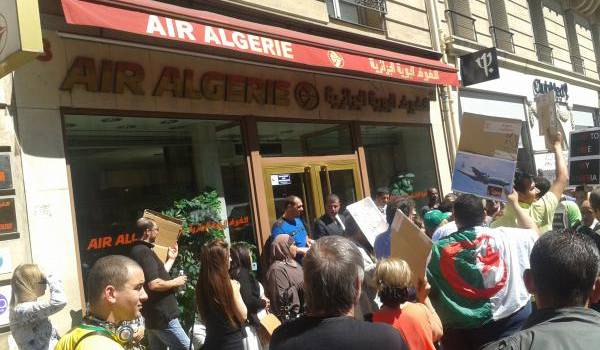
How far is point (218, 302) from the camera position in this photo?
407 cm

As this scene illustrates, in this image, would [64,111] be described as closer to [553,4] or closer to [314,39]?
[314,39]

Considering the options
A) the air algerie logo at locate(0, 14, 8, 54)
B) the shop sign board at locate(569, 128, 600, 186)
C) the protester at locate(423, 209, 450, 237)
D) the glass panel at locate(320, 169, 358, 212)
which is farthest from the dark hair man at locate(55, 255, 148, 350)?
the glass panel at locate(320, 169, 358, 212)

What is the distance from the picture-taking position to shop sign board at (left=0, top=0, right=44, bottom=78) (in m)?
4.34

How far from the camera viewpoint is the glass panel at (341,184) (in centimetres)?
916

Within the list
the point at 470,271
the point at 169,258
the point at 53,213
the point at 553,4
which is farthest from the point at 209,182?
the point at 553,4

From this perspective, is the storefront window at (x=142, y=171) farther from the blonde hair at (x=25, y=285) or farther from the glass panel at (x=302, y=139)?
the blonde hair at (x=25, y=285)

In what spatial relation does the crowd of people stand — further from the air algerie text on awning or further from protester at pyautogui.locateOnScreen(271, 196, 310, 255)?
the air algerie text on awning

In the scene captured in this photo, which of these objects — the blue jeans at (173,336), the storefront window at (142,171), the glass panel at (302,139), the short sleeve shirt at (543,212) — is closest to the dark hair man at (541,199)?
the short sleeve shirt at (543,212)

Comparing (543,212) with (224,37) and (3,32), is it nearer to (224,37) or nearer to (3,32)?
(224,37)

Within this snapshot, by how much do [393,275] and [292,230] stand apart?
3.50 meters

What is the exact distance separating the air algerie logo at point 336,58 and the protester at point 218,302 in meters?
4.61

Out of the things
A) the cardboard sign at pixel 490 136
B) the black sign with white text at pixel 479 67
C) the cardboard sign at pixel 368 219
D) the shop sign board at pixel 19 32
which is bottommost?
the cardboard sign at pixel 368 219

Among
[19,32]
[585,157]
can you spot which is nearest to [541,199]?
[585,157]

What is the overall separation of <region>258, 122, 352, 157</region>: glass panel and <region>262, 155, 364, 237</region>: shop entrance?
4.6 inches
